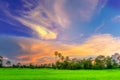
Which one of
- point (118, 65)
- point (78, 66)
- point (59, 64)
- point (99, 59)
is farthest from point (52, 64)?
point (118, 65)

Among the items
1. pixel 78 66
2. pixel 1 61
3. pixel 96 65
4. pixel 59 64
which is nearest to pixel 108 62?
pixel 96 65

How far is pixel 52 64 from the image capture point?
119 meters

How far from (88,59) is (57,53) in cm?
1841

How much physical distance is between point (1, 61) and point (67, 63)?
28.8m

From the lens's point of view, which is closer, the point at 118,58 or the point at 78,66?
the point at 78,66

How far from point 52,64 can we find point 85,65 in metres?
14.9

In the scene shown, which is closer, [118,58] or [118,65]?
[118,65]

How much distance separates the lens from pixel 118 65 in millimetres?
118625

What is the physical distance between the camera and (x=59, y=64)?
118m

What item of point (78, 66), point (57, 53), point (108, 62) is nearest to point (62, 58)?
point (57, 53)

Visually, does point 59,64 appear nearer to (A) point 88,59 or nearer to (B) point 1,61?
(A) point 88,59

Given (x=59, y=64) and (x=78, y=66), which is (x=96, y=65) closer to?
(x=78, y=66)

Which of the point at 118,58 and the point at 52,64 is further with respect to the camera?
the point at 118,58

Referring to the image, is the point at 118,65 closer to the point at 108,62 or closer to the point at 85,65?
the point at 108,62
